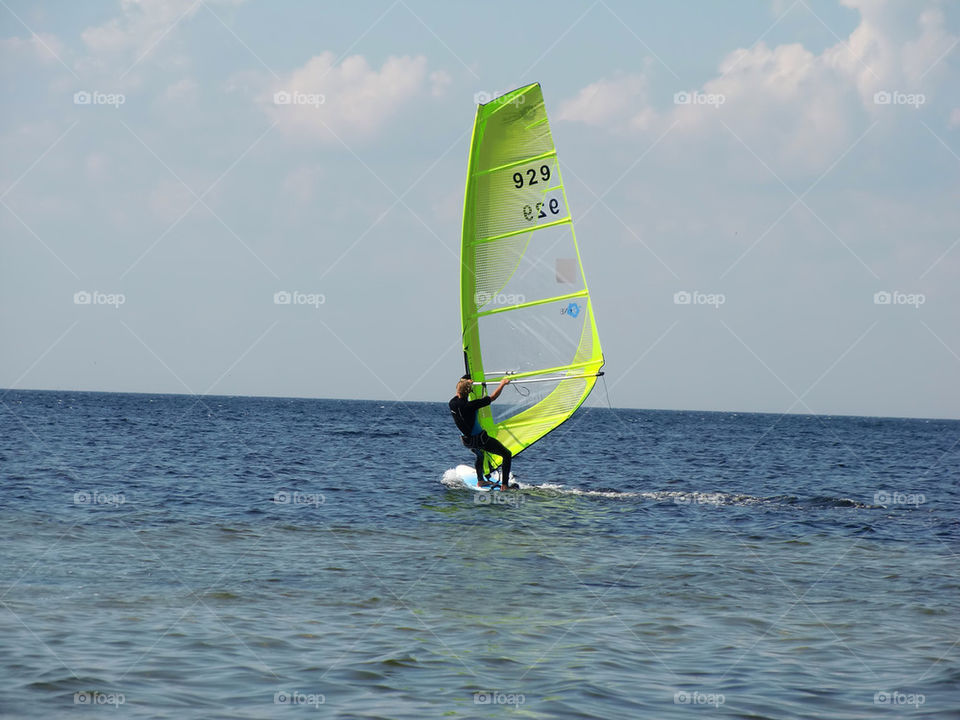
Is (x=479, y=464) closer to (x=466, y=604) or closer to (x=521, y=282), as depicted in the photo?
(x=521, y=282)

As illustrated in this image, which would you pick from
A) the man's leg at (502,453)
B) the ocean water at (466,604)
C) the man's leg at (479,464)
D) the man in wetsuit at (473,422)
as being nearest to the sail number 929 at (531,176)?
the man in wetsuit at (473,422)

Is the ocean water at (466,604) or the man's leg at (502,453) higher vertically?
the man's leg at (502,453)

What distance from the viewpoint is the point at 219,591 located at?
10703 mm

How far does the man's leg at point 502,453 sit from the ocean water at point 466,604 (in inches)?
22.6

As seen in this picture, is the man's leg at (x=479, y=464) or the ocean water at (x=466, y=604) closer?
the ocean water at (x=466, y=604)

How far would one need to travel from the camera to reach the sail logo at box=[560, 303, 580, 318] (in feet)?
63.4

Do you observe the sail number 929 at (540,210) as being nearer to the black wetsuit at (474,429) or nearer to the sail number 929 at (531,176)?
the sail number 929 at (531,176)

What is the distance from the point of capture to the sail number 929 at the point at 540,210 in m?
19.1

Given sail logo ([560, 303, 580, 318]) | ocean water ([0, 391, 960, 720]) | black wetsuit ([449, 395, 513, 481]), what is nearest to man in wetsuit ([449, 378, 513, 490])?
black wetsuit ([449, 395, 513, 481])

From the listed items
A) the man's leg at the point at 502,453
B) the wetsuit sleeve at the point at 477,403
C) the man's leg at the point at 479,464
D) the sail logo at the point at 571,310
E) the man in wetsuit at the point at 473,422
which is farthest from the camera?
the man's leg at the point at 479,464

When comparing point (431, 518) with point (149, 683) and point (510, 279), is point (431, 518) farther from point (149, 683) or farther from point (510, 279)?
point (149, 683)

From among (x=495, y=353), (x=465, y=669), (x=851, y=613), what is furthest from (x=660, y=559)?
(x=495, y=353)

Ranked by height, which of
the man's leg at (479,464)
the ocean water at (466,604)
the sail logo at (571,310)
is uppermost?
the sail logo at (571,310)

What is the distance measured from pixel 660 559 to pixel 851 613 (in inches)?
127
